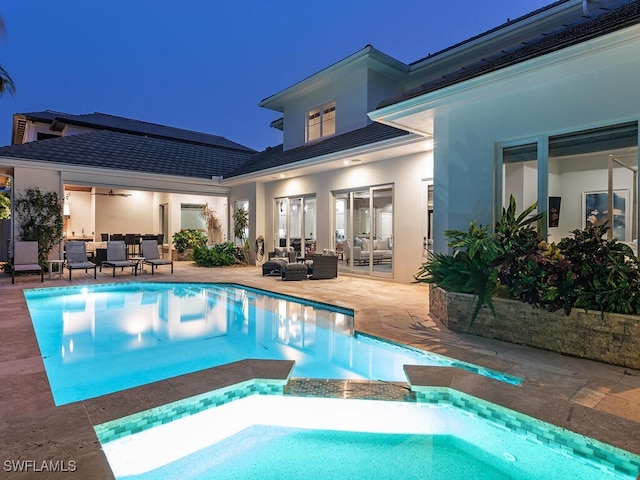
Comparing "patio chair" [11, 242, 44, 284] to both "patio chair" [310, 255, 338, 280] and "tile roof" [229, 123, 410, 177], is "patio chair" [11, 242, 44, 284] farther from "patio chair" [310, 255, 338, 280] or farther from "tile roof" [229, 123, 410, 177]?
"patio chair" [310, 255, 338, 280]

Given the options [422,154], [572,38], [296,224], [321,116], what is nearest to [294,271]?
[296,224]

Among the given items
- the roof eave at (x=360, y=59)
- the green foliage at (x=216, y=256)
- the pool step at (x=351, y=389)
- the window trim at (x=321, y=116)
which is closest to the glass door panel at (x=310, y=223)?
the window trim at (x=321, y=116)

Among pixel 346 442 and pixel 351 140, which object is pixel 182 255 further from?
pixel 346 442

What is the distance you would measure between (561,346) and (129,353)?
5295mm

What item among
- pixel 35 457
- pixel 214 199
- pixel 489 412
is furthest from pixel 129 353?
pixel 214 199

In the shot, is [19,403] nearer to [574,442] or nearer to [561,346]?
[574,442]

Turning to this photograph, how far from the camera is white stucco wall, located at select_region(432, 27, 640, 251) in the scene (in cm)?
485

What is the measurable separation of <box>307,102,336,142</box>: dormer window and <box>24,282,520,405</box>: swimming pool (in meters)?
7.18

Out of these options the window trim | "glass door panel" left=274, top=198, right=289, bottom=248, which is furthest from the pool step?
"glass door panel" left=274, top=198, right=289, bottom=248

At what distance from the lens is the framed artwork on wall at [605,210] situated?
17.9 ft

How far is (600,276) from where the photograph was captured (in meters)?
4.32

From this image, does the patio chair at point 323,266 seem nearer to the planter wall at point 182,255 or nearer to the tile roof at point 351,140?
the tile roof at point 351,140

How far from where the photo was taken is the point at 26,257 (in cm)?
1048

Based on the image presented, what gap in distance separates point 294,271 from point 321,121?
6154 millimetres
